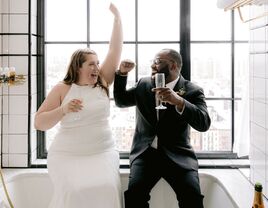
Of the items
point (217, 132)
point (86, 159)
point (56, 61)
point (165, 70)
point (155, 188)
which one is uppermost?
point (56, 61)

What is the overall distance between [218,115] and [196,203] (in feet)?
2.69

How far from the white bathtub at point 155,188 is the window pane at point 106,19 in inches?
39.8

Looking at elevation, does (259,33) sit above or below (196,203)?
above

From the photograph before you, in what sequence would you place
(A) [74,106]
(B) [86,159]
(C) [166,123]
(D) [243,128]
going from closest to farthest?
(A) [74,106] → (B) [86,159] → (C) [166,123] → (D) [243,128]

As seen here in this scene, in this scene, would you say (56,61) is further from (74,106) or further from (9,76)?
(74,106)

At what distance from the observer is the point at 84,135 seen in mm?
1998

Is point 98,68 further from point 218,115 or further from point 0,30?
point 218,115

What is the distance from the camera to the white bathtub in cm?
205

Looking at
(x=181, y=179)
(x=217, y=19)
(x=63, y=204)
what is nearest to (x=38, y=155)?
(x=63, y=204)

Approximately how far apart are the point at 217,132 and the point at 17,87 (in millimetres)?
1461

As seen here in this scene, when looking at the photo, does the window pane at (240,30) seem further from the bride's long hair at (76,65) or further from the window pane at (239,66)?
the bride's long hair at (76,65)

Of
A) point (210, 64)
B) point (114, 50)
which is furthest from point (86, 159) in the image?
point (210, 64)

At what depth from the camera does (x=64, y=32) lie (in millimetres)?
2500

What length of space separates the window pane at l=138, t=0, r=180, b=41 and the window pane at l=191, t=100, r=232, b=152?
0.58 metres
